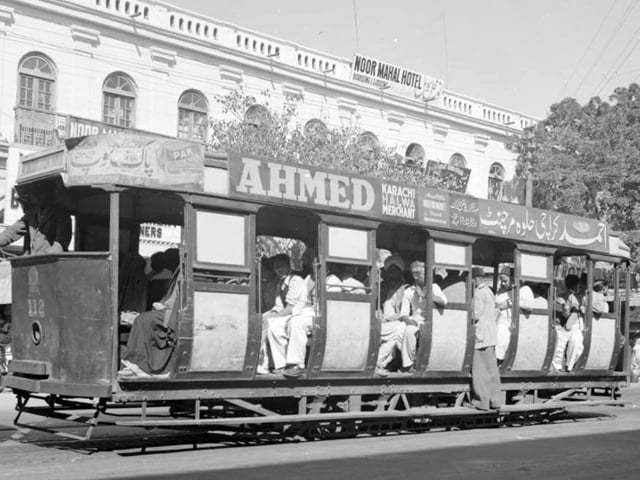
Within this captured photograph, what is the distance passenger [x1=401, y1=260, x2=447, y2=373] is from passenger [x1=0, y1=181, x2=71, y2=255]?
13.5 ft

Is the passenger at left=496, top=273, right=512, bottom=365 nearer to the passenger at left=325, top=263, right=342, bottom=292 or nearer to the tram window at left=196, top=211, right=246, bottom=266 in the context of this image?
the passenger at left=325, top=263, right=342, bottom=292

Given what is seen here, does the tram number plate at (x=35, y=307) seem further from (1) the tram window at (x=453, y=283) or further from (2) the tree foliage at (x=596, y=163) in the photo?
(2) the tree foliage at (x=596, y=163)

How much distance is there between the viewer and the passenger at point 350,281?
10.2 m

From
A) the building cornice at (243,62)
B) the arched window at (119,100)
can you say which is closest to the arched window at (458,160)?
the building cornice at (243,62)

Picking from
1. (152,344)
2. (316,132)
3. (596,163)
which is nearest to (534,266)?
(152,344)

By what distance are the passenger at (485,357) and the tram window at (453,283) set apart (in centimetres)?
30

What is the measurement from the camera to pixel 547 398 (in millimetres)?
13359

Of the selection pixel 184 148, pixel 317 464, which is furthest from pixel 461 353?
pixel 184 148

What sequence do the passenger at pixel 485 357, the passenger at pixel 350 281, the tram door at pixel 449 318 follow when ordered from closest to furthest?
the passenger at pixel 350 281 < the tram door at pixel 449 318 < the passenger at pixel 485 357

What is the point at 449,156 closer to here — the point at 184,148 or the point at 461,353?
the point at 461,353

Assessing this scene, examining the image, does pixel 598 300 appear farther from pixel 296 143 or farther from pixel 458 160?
pixel 458 160

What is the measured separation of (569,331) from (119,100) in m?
16.2

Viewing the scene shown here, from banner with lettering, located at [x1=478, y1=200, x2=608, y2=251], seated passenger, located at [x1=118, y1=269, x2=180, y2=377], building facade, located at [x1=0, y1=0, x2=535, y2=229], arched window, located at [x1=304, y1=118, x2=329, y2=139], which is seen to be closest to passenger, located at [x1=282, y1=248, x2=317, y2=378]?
seated passenger, located at [x1=118, y1=269, x2=180, y2=377]

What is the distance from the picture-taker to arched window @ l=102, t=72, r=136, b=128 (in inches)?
992
